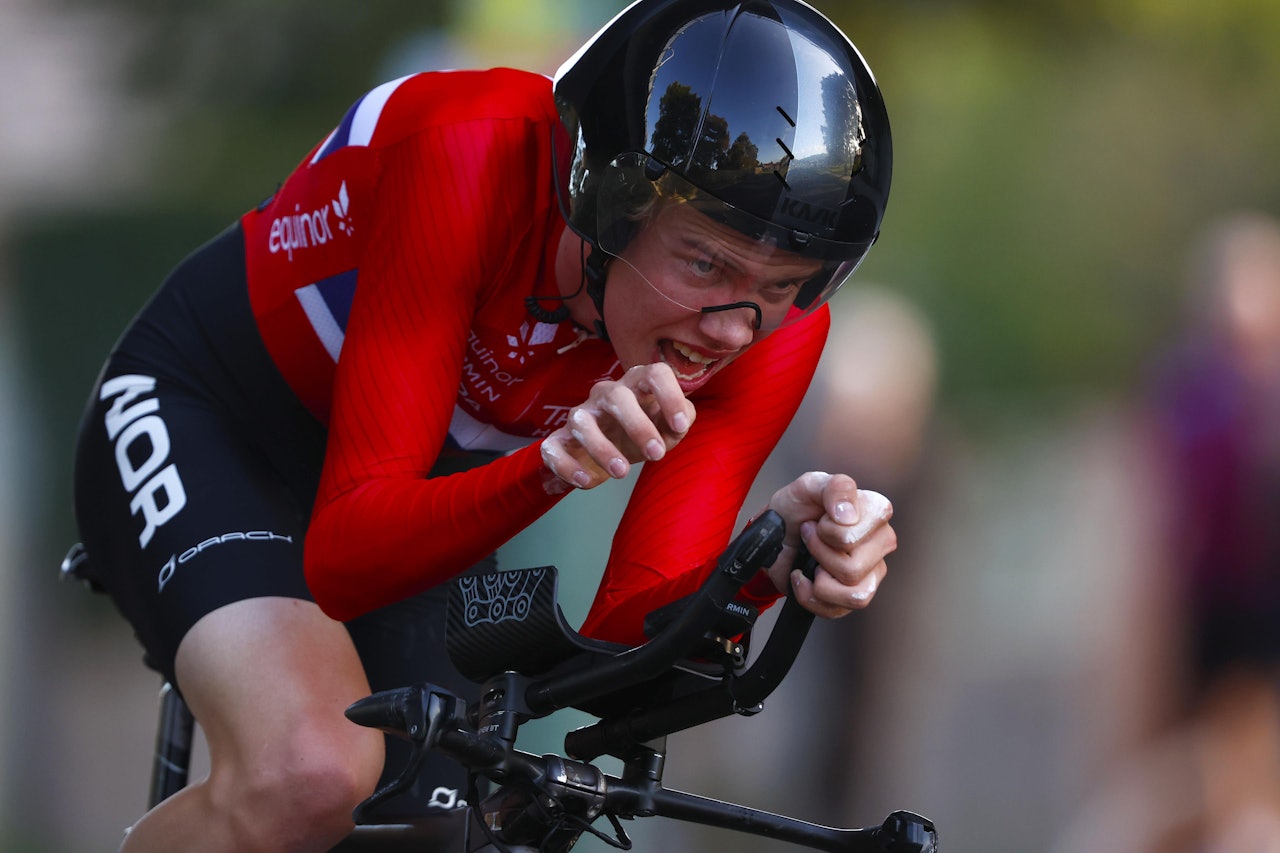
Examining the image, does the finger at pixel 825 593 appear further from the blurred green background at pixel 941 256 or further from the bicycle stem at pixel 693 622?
the blurred green background at pixel 941 256

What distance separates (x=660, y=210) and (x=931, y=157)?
4.95 m

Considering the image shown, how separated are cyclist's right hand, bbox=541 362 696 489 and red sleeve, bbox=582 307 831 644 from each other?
528mm

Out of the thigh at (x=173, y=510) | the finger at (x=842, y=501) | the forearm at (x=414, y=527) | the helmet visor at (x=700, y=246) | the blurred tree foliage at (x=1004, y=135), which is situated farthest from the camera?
the blurred tree foliage at (x=1004, y=135)

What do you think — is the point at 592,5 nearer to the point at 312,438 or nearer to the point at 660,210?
the point at 312,438

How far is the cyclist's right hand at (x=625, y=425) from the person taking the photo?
77.4 inches

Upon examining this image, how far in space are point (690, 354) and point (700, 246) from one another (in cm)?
19

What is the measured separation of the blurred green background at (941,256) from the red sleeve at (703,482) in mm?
2500

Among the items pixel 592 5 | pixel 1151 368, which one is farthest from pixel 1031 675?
pixel 592 5

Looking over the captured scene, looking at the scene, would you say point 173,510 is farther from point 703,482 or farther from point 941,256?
point 941,256

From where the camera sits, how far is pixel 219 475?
9.68 feet

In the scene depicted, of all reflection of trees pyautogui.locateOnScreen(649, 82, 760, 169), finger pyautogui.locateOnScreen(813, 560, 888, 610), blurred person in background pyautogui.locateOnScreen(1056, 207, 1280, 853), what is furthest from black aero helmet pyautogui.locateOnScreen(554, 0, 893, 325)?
blurred person in background pyautogui.locateOnScreen(1056, 207, 1280, 853)

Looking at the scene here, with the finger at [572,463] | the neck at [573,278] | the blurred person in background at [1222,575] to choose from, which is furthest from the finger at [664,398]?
the blurred person in background at [1222,575]

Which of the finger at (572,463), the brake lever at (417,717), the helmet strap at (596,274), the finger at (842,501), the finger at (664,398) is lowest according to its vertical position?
the brake lever at (417,717)

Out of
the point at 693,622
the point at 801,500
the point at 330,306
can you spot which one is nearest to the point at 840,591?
the point at 801,500
